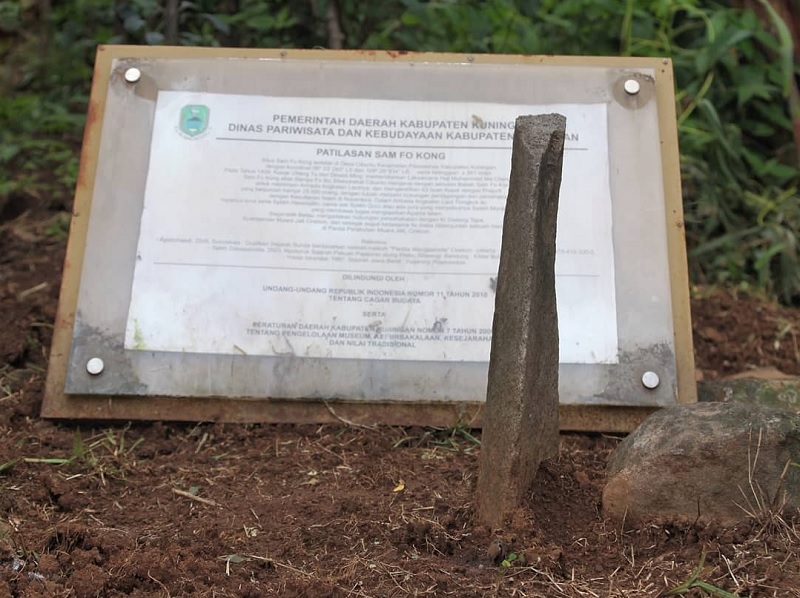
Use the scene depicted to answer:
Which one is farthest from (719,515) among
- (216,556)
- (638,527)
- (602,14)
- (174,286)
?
(602,14)

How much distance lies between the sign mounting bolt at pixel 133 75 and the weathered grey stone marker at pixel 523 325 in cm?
158

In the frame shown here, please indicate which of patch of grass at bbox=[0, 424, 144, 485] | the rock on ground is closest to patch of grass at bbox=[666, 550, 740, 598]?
the rock on ground

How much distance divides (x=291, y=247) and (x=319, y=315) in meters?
0.23

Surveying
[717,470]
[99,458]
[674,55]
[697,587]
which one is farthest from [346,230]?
[674,55]

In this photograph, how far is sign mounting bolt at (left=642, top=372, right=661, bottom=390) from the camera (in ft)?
9.49

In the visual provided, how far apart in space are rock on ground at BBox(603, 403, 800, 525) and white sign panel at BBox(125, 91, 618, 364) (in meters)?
0.82

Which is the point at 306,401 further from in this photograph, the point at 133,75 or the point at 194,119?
the point at 133,75

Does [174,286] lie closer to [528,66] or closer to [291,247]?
[291,247]

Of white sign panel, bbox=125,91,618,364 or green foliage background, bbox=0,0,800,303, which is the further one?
green foliage background, bbox=0,0,800,303

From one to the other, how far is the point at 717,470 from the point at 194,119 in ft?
6.39

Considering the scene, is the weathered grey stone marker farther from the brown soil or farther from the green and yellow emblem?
the green and yellow emblem

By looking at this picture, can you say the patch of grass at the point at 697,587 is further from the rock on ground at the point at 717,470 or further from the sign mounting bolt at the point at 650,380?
the sign mounting bolt at the point at 650,380

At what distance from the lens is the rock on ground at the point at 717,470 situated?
2074 millimetres

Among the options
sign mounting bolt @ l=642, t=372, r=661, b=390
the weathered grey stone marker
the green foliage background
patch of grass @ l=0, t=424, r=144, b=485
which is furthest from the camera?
the green foliage background
